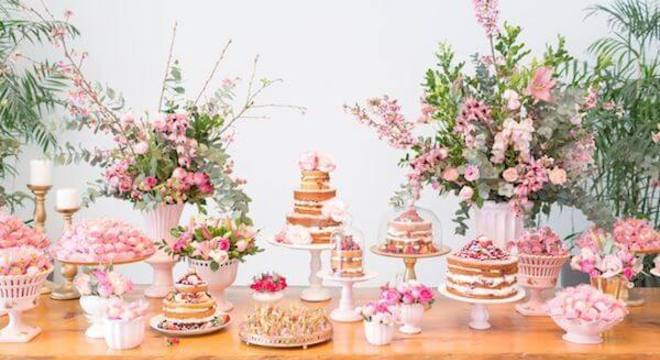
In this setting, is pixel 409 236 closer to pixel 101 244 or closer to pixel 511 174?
pixel 511 174

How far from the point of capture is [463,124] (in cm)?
263

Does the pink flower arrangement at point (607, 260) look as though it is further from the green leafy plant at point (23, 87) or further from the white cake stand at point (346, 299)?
the green leafy plant at point (23, 87)

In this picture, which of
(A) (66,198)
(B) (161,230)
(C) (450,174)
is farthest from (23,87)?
(C) (450,174)

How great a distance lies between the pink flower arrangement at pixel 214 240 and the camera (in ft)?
8.54

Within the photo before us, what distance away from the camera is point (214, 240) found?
261 cm

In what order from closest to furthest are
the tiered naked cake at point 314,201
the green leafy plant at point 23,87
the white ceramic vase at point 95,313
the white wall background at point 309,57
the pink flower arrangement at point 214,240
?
the white ceramic vase at point 95,313 < the pink flower arrangement at point 214,240 < the tiered naked cake at point 314,201 < the green leafy plant at point 23,87 < the white wall background at point 309,57

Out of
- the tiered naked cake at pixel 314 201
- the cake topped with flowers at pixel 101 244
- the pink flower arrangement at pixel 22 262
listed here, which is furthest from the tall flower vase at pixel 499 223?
the pink flower arrangement at pixel 22 262

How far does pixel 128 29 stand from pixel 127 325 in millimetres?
3146

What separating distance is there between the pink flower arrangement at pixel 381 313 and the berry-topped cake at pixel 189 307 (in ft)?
1.50

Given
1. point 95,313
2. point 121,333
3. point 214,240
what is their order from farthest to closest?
point 214,240, point 95,313, point 121,333

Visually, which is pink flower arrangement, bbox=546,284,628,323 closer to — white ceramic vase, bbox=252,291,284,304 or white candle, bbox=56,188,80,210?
white ceramic vase, bbox=252,291,284,304

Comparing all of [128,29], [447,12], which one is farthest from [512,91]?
[128,29]

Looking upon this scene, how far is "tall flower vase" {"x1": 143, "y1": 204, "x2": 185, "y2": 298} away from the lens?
2838 mm

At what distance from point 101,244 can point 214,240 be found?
35 centimetres
